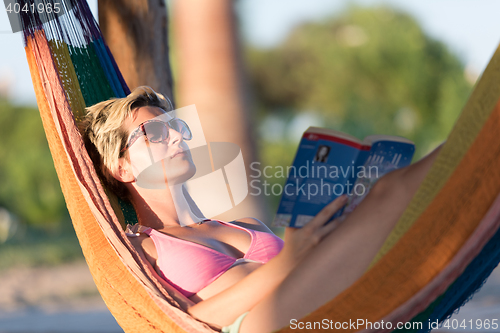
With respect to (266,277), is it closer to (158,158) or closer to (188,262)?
(188,262)

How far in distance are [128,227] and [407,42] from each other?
13.3 metres

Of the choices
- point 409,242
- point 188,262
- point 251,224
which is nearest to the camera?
point 409,242

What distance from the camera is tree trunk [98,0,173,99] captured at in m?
1.93

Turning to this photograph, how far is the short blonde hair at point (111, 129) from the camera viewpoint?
4.39 feet

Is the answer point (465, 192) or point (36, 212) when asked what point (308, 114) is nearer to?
point (36, 212)

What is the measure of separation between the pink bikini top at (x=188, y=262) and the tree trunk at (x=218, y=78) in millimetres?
2079

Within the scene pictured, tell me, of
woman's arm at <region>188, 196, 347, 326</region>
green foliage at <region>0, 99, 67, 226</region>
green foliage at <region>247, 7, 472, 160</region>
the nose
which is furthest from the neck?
green foliage at <region>247, 7, 472, 160</region>

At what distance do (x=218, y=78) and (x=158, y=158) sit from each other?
2206 millimetres

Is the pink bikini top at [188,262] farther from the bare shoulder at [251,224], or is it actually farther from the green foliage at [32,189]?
the green foliage at [32,189]

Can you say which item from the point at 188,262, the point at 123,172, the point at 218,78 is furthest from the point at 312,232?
the point at 218,78

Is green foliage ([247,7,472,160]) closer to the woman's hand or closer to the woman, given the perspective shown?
the woman

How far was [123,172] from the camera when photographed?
1.36 m

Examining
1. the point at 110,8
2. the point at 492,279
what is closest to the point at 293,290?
the point at 110,8

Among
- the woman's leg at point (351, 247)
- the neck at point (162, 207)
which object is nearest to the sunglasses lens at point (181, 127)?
the neck at point (162, 207)
